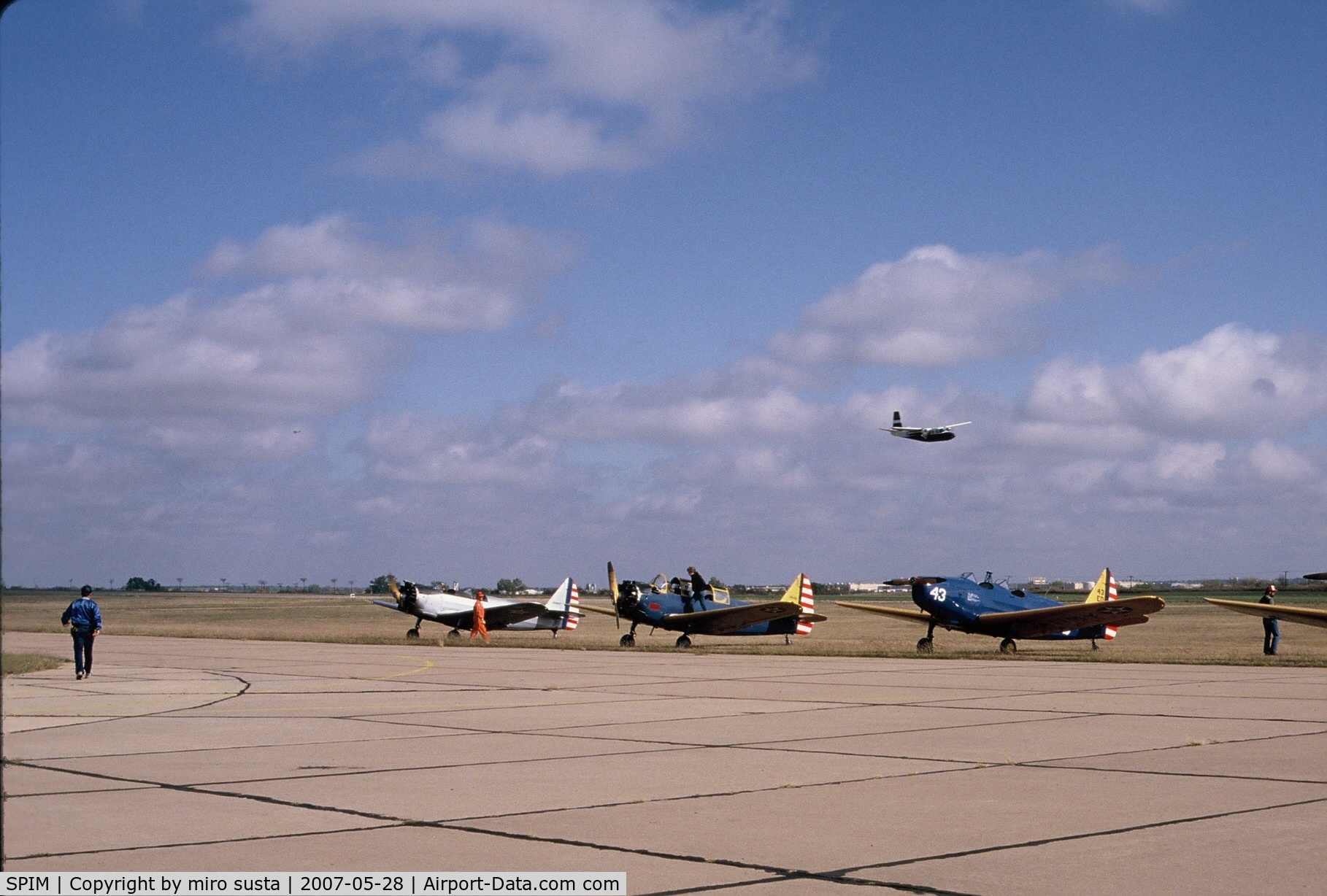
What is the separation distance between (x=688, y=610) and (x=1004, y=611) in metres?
9.15

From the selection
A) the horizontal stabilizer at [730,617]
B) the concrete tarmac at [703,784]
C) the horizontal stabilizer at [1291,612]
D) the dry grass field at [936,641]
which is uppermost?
the horizontal stabilizer at [1291,612]

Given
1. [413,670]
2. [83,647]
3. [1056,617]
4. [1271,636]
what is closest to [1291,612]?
[1271,636]

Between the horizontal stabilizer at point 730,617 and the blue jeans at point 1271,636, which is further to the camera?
the horizontal stabilizer at point 730,617

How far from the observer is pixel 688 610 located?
37844 millimetres

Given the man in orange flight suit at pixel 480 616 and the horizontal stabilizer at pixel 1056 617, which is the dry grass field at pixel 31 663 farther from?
the horizontal stabilizer at pixel 1056 617

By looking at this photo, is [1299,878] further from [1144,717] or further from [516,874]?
[1144,717]

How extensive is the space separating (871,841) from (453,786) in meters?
3.36

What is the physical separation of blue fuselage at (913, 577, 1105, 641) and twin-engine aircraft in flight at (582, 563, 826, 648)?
510 cm

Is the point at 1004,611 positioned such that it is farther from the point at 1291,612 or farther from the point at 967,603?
the point at 1291,612

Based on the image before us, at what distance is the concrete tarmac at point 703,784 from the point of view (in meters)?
6.47

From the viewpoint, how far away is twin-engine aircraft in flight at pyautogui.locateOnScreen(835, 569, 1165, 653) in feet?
110

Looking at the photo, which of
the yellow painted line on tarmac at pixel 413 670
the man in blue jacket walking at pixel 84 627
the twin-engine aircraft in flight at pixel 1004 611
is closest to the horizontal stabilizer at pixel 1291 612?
the twin-engine aircraft in flight at pixel 1004 611

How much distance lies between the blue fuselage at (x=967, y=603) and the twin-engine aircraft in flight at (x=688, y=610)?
510 centimetres

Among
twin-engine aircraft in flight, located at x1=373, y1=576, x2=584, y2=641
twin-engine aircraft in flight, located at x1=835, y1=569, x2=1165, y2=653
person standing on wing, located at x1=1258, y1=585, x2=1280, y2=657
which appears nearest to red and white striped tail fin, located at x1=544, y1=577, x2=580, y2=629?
twin-engine aircraft in flight, located at x1=373, y1=576, x2=584, y2=641
